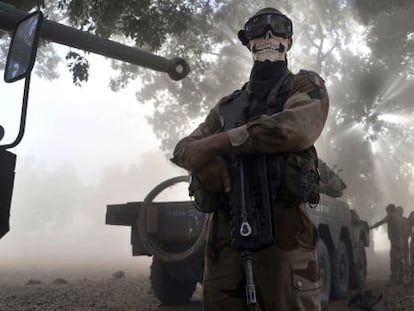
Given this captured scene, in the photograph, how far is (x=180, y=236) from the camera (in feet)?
19.0

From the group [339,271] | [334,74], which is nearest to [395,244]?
[339,271]

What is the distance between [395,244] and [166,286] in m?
5.47

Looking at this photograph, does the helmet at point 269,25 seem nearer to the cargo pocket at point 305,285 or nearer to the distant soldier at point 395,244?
the cargo pocket at point 305,285

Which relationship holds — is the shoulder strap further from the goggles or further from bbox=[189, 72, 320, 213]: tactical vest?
the goggles

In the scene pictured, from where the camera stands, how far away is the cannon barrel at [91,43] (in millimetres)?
3639

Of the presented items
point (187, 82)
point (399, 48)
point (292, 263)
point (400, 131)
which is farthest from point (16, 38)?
point (400, 131)

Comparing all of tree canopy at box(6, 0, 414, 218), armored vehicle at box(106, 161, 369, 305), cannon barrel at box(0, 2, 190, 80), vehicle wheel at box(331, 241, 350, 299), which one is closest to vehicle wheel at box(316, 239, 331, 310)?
armored vehicle at box(106, 161, 369, 305)

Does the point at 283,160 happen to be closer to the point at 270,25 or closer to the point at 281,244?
the point at 281,244

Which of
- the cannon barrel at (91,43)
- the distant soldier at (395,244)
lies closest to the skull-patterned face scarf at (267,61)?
the cannon barrel at (91,43)

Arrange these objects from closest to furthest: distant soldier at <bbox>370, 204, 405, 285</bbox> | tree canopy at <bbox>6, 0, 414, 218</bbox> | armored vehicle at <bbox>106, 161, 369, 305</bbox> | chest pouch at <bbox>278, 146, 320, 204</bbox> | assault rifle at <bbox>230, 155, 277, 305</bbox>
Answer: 1. assault rifle at <bbox>230, 155, 277, 305</bbox>
2. chest pouch at <bbox>278, 146, 320, 204</bbox>
3. armored vehicle at <bbox>106, 161, 369, 305</bbox>
4. distant soldier at <bbox>370, 204, 405, 285</bbox>
5. tree canopy at <bbox>6, 0, 414, 218</bbox>

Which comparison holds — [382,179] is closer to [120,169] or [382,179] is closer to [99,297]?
[99,297]

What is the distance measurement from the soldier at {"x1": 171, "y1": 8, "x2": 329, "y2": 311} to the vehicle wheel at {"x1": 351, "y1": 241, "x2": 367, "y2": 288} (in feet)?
22.7

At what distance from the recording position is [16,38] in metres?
2.17

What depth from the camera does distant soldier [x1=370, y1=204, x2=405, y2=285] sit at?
A: 9.84 metres
